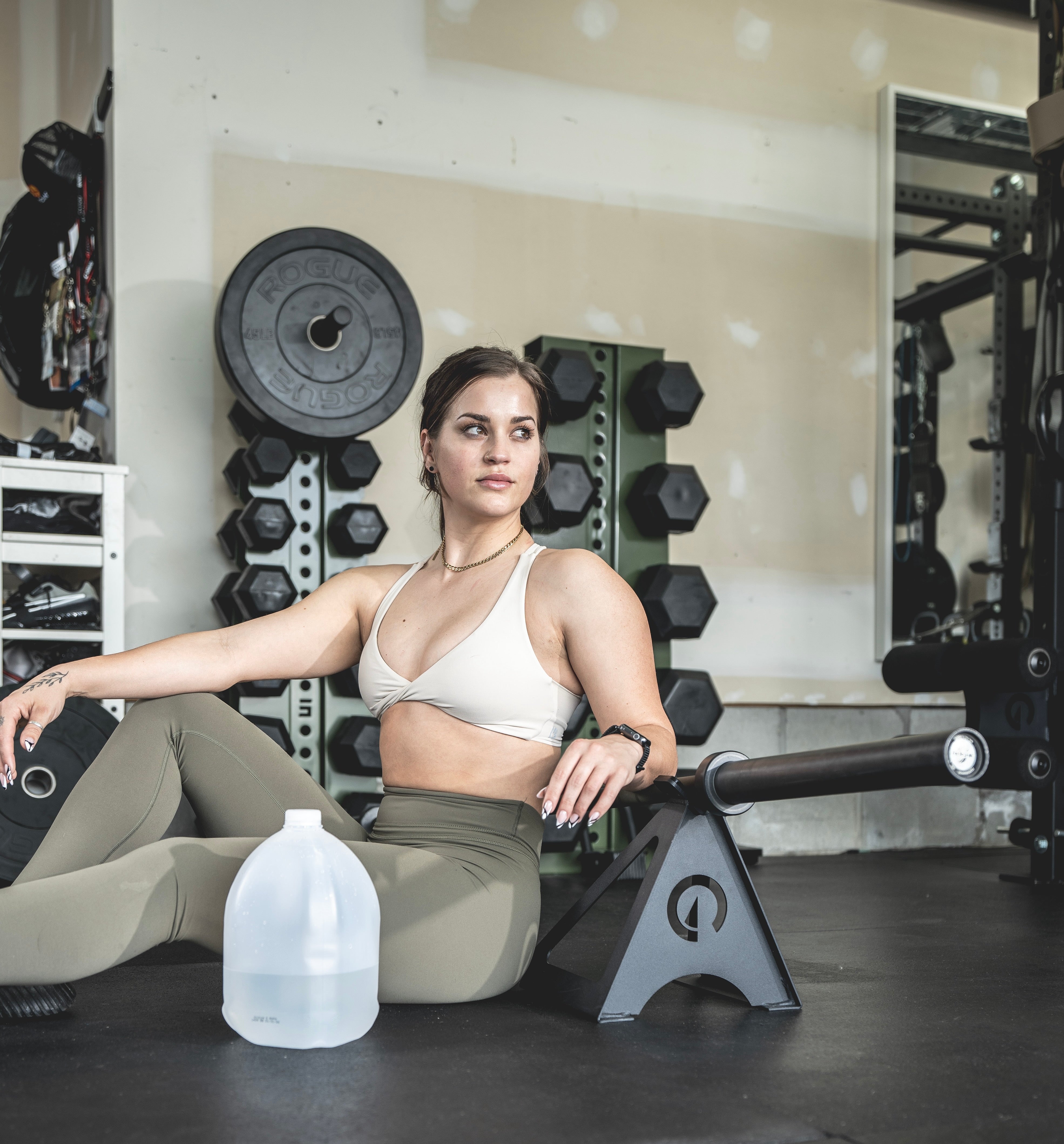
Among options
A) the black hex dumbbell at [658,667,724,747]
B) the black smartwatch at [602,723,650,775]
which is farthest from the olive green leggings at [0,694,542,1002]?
the black hex dumbbell at [658,667,724,747]

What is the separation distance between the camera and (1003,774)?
2.80m

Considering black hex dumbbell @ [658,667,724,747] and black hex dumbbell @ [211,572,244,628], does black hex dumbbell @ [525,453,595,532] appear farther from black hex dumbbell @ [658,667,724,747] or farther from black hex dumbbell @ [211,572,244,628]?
black hex dumbbell @ [211,572,244,628]

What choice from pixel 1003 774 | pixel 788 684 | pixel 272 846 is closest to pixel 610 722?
pixel 272 846

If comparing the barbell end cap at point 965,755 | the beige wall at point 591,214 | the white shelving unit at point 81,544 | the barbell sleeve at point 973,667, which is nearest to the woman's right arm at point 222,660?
the barbell end cap at point 965,755

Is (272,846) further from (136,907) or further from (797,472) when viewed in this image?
(797,472)

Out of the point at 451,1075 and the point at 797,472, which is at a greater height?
the point at 797,472

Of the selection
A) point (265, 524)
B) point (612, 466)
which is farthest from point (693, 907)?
point (612, 466)

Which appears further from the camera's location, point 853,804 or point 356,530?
point 853,804

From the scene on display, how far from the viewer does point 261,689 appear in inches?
115

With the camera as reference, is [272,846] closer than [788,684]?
Yes

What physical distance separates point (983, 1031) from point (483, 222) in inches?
107

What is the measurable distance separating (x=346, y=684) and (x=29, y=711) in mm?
1459

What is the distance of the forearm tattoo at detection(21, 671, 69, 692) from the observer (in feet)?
5.39

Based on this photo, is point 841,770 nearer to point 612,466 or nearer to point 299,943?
point 299,943
